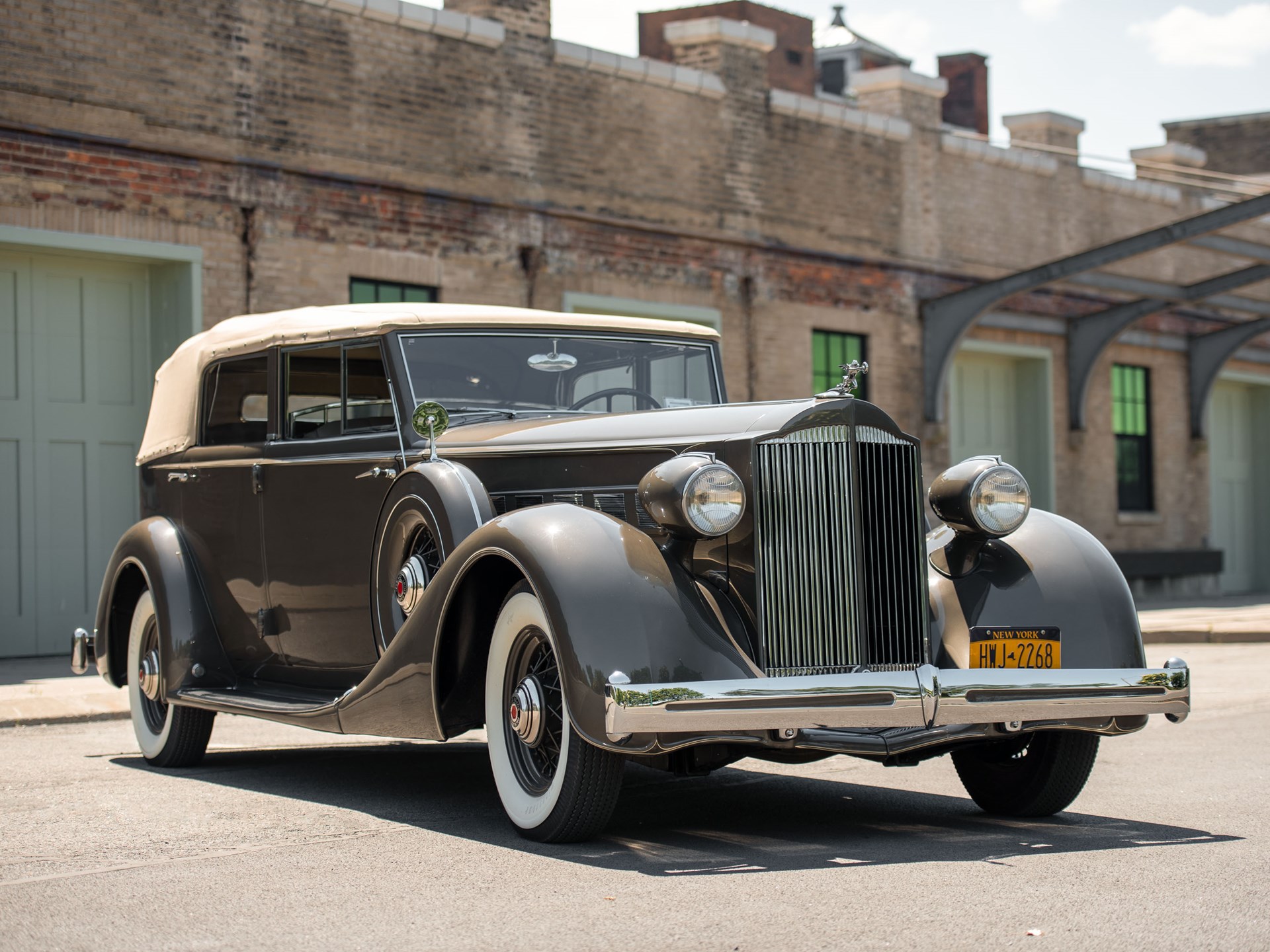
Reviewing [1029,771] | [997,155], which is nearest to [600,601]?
[1029,771]

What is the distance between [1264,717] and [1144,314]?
12.2m

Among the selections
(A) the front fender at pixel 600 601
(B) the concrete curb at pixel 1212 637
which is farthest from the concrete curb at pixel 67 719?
(B) the concrete curb at pixel 1212 637

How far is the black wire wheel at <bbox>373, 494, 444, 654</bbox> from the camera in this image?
5.76m

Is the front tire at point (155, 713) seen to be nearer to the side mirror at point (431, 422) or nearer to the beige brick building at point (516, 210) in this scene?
the side mirror at point (431, 422)

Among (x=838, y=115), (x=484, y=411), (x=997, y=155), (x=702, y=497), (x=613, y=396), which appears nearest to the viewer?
(x=702, y=497)

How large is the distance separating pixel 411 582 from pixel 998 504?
2081 millimetres

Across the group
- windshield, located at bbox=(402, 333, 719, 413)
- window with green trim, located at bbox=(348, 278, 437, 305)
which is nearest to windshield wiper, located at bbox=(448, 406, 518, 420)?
windshield, located at bbox=(402, 333, 719, 413)

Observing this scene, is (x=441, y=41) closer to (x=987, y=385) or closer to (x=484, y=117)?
(x=484, y=117)

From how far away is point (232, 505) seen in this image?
7.03 meters

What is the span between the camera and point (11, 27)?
1134 cm

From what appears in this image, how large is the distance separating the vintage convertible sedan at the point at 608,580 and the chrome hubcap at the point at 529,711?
0.01 metres

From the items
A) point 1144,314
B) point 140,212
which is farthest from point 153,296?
point 1144,314

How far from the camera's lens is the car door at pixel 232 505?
6.88 m

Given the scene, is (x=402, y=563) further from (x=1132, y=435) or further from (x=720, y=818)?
(x=1132, y=435)
